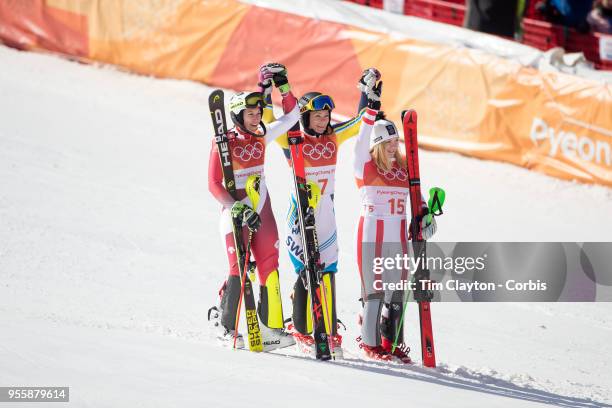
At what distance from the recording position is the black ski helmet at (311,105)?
775cm

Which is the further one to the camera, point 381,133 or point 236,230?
point 381,133

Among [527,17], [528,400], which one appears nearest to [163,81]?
[527,17]

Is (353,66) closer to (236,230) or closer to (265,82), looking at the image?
(265,82)

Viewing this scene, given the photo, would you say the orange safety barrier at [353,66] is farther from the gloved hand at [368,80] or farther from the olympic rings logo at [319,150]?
the olympic rings logo at [319,150]

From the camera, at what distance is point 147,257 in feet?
32.4

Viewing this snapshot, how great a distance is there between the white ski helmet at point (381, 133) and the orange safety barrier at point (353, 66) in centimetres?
542

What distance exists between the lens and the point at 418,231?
7715 millimetres

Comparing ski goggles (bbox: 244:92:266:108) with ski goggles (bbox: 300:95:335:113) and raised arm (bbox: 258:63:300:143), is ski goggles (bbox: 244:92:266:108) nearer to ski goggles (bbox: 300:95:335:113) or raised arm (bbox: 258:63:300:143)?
raised arm (bbox: 258:63:300:143)

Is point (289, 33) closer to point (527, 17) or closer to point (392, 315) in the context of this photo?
point (527, 17)

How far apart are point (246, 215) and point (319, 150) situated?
2.93ft

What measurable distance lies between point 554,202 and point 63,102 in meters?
6.49
